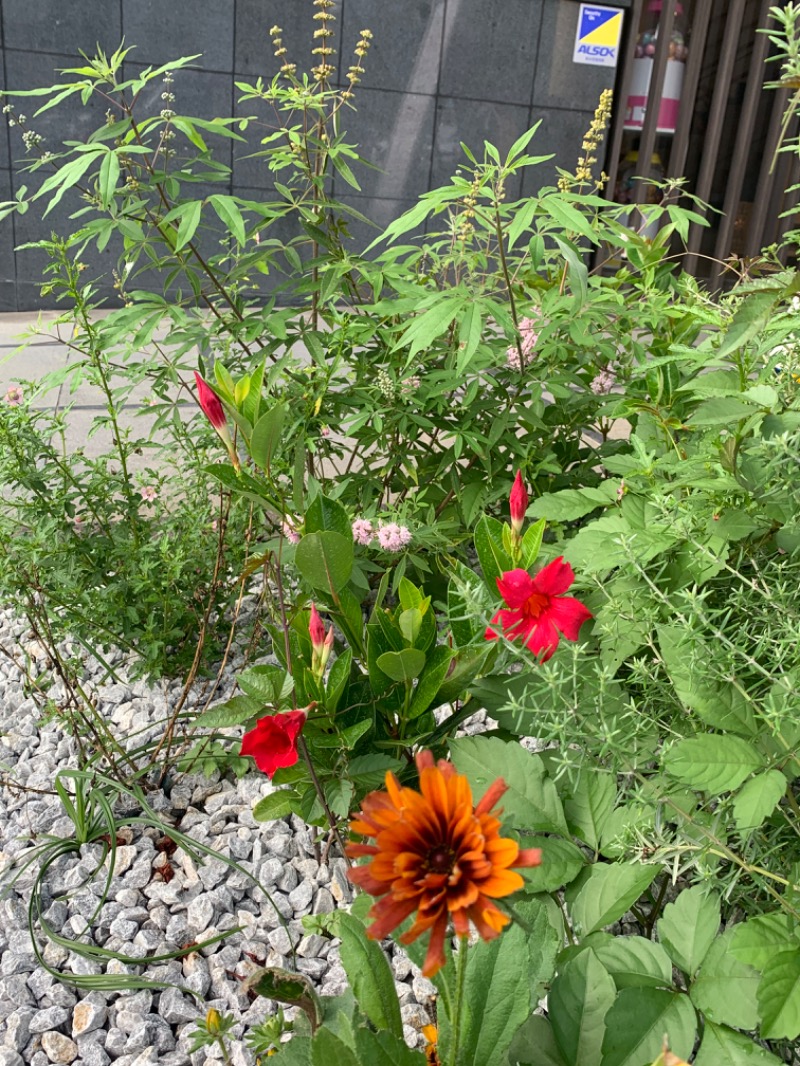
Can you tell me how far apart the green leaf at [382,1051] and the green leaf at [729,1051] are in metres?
0.32

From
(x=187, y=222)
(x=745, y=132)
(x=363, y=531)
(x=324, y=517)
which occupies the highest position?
(x=745, y=132)

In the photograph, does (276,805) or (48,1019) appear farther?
(276,805)

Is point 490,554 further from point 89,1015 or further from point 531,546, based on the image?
point 89,1015

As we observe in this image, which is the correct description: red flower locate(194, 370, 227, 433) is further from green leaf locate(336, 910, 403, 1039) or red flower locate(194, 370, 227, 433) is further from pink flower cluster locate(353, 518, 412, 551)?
green leaf locate(336, 910, 403, 1039)

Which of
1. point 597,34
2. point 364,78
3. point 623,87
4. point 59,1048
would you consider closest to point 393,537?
point 59,1048

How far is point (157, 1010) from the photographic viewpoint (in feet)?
4.37

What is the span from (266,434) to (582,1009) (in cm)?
77

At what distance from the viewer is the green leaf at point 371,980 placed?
1035 millimetres

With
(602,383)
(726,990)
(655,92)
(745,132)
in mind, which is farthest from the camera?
(745,132)

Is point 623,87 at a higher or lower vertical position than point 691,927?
higher

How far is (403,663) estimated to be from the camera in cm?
128

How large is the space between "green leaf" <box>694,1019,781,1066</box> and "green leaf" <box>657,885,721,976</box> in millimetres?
66

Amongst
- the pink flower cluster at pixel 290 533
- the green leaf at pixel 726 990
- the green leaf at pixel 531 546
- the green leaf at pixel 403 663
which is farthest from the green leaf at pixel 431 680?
the green leaf at pixel 726 990

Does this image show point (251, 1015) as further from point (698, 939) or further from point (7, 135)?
point (7, 135)
